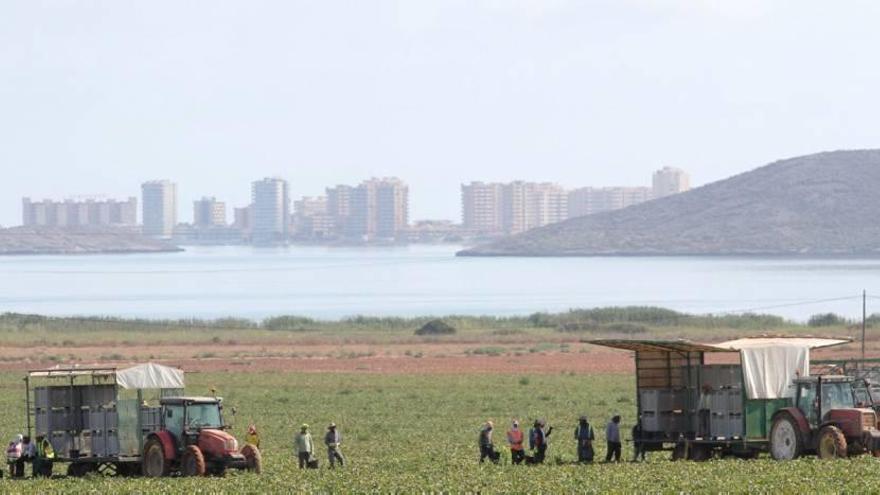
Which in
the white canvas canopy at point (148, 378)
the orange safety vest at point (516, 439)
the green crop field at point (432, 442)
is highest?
the white canvas canopy at point (148, 378)

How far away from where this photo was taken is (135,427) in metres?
34.2

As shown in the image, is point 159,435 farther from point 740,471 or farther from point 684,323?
point 684,323

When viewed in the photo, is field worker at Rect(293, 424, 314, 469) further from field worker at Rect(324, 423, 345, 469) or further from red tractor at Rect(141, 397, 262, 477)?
red tractor at Rect(141, 397, 262, 477)

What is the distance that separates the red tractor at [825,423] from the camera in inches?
1302

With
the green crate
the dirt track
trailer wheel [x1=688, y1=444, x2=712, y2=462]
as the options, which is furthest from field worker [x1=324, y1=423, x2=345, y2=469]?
the dirt track

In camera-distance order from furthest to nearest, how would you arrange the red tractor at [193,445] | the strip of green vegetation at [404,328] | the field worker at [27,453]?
the strip of green vegetation at [404,328], the field worker at [27,453], the red tractor at [193,445]

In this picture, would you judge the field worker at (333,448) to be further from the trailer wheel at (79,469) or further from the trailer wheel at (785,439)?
the trailer wheel at (785,439)

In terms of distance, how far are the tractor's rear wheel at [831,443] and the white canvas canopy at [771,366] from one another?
1.30m

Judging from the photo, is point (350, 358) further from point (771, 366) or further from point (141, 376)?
point (771, 366)

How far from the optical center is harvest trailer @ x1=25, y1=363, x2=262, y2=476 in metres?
33.2

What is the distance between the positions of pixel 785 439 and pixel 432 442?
1090 cm

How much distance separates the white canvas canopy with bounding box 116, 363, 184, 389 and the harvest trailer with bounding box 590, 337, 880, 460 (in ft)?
27.3

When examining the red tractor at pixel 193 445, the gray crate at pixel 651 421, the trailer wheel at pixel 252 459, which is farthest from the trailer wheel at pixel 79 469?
the gray crate at pixel 651 421

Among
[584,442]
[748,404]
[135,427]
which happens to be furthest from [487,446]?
[135,427]
